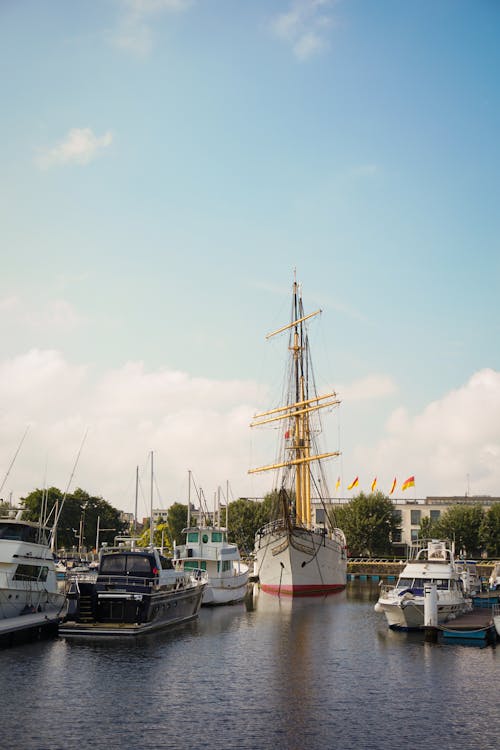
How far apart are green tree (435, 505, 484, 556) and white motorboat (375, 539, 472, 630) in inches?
2682

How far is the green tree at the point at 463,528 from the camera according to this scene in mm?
113438

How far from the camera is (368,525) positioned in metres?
116

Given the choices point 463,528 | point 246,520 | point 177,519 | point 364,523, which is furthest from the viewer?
point 177,519

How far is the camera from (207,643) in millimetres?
37156

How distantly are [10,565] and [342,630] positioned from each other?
19.3 meters

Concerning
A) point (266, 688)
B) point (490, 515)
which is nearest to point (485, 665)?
point (266, 688)

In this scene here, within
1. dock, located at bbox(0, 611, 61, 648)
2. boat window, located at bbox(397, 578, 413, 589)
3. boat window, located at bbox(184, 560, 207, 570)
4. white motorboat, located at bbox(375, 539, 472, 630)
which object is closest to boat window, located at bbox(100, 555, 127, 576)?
dock, located at bbox(0, 611, 61, 648)

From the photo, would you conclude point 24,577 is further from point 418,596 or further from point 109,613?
point 418,596

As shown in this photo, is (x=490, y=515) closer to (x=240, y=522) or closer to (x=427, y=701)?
(x=240, y=522)

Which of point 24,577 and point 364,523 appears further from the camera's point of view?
point 364,523

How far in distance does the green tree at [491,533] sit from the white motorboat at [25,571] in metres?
84.7

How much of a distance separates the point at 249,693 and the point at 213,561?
3383 cm

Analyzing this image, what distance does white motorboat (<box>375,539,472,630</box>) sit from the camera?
39875 millimetres

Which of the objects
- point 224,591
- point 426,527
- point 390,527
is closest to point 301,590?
point 224,591
